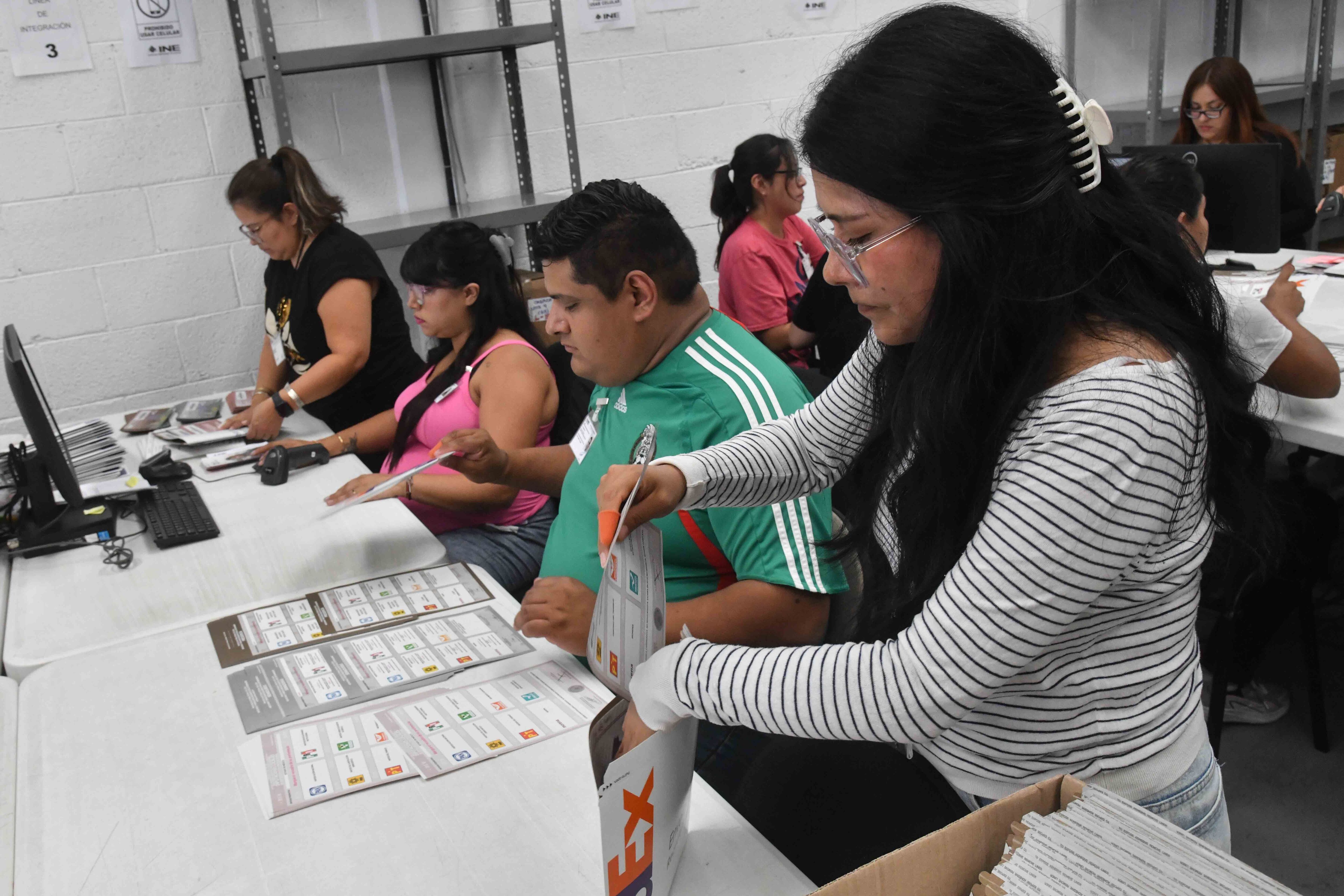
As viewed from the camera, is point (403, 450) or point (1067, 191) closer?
point (1067, 191)

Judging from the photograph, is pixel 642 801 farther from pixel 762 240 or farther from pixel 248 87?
pixel 248 87

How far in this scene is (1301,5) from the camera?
4.63m

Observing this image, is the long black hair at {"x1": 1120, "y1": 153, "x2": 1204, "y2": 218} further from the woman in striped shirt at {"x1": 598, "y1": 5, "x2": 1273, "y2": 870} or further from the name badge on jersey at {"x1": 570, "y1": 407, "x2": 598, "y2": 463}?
the woman in striped shirt at {"x1": 598, "y1": 5, "x2": 1273, "y2": 870}

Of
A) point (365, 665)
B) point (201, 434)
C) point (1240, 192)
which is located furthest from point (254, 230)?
point (1240, 192)

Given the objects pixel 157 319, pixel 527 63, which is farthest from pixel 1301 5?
pixel 157 319

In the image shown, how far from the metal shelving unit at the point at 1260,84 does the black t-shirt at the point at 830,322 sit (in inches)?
77.6

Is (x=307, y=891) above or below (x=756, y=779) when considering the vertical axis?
above

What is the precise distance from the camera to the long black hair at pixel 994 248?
792mm

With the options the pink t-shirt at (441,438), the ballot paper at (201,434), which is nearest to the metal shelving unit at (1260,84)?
the pink t-shirt at (441,438)

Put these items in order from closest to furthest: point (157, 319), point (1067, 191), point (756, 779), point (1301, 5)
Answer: point (1067, 191)
point (756, 779)
point (157, 319)
point (1301, 5)

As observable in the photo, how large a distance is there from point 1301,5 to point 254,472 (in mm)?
4956

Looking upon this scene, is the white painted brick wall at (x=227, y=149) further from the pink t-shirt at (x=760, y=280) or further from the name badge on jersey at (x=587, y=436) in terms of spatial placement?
the name badge on jersey at (x=587, y=436)

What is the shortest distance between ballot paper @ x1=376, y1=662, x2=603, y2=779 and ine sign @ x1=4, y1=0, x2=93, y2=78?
2.53 metres

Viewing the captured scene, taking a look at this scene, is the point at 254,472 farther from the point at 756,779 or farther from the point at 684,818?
the point at 684,818
